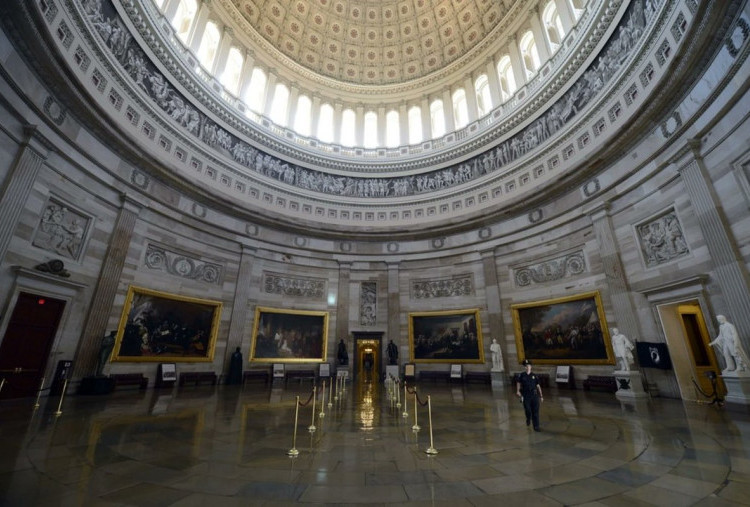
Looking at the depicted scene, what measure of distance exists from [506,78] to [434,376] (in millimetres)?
21052

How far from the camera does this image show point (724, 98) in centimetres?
966

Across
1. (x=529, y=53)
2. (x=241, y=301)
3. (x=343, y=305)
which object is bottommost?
(x=241, y=301)

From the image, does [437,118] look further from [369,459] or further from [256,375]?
[369,459]

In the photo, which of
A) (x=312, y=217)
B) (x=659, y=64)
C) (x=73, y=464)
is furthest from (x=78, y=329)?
(x=659, y=64)

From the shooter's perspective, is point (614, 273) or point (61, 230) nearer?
point (61, 230)

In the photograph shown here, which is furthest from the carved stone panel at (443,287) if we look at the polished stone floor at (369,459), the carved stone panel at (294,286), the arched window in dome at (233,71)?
the arched window in dome at (233,71)

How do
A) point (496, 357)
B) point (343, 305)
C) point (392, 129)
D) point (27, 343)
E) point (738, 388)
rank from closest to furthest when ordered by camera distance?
1. point (738, 388)
2. point (27, 343)
3. point (496, 357)
4. point (343, 305)
5. point (392, 129)

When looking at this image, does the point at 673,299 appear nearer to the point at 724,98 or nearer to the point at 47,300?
the point at 724,98

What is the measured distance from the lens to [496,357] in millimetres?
16969

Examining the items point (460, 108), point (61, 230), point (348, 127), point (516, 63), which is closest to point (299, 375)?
point (61, 230)

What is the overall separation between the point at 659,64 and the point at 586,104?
12.6ft

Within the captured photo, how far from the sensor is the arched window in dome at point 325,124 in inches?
1051

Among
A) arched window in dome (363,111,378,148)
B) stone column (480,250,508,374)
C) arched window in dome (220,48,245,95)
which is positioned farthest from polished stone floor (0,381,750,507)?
arched window in dome (363,111,378,148)

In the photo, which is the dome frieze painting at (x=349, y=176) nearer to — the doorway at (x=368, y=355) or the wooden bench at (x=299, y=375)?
the doorway at (x=368, y=355)
